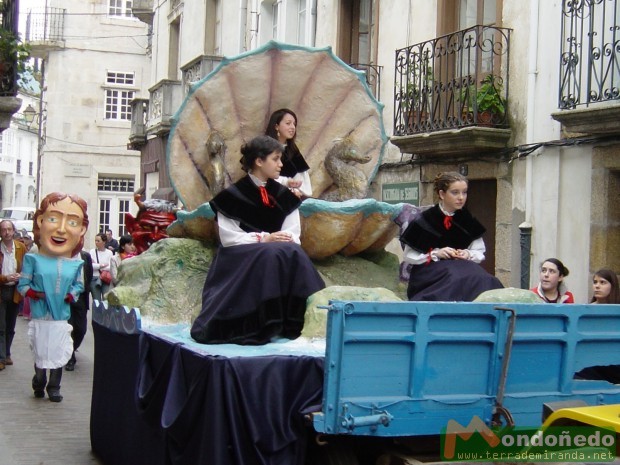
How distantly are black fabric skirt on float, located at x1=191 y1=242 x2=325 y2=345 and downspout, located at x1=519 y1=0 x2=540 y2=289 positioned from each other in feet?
24.3

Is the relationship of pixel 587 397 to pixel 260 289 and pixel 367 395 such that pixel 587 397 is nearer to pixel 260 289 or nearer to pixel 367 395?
pixel 367 395

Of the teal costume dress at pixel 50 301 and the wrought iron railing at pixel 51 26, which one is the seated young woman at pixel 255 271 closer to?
the teal costume dress at pixel 50 301

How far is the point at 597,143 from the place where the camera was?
11.4 meters

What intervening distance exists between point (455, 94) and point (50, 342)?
7.07 m

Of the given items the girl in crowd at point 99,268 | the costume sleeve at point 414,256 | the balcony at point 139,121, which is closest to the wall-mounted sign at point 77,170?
the balcony at point 139,121

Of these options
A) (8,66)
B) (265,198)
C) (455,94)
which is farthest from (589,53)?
(8,66)

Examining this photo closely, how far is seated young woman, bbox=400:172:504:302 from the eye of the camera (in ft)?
19.4

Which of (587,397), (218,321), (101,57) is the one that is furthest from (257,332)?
(101,57)

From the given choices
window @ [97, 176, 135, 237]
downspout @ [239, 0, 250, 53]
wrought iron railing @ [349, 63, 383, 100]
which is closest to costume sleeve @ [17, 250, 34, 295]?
wrought iron railing @ [349, 63, 383, 100]

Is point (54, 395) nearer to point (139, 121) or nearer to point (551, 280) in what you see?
point (551, 280)

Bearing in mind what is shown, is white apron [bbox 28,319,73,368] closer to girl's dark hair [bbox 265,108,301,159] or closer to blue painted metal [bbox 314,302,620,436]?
girl's dark hair [bbox 265,108,301,159]

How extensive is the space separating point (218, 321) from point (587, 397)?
1.98 metres

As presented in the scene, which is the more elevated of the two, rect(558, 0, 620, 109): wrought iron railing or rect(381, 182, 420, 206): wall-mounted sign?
rect(558, 0, 620, 109): wrought iron railing

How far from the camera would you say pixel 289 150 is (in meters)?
7.07
